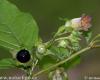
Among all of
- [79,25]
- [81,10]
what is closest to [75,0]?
[81,10]

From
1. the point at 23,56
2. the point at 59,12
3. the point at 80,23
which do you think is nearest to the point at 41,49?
the point at 23,56

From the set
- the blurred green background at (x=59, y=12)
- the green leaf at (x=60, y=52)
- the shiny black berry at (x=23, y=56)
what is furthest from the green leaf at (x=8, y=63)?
the blurred green background at (x=59, y=12)

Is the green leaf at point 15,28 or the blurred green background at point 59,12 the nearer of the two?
the green leaf at point 15,28

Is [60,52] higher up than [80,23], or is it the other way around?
[80,23]

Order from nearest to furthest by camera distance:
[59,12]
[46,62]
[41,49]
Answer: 1. [41,49]
2. [46,62]
3. [59,12]

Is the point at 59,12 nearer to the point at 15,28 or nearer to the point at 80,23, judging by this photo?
the point at 80,23

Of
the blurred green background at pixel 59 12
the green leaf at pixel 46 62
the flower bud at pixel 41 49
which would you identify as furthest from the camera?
the blurred green background at pixel 59 12

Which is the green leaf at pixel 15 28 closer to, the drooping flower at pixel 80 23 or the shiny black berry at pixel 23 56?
the shiny black berry at pixel 23 56
